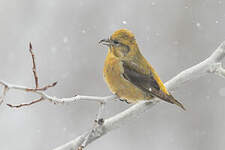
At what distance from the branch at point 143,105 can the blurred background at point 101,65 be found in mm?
6400

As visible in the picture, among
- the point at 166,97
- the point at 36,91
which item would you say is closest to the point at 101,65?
the point at 166,97

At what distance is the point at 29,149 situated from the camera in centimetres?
1179

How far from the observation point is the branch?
4.01 meters

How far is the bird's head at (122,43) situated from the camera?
439cm

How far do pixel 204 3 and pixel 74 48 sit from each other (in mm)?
3602

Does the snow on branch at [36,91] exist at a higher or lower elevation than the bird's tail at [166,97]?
higher

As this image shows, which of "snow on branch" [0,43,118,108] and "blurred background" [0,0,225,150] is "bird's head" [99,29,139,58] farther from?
"blurred background" [0,0,225,150]

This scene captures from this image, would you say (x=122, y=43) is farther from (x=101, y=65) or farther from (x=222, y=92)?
(x=222, y=92)

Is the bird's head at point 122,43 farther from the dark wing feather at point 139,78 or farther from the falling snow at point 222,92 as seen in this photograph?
the falling snow at point 222,92

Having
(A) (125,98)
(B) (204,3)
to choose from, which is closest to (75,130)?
(B) (204,3)

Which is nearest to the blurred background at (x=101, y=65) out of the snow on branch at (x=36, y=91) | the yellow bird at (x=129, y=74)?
the yellow bird at (x=129, y=74)

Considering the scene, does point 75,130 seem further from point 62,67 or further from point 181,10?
point 181,10

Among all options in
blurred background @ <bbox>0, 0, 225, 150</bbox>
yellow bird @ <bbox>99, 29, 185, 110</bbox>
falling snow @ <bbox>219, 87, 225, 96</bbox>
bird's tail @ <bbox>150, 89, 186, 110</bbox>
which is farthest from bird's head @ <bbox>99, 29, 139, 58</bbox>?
falling snow @ <bbox>219, 87, 225, 96</bbox>

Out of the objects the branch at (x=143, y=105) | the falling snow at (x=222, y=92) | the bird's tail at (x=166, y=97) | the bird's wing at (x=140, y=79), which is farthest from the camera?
the falling snow at (x=222, y=92)
